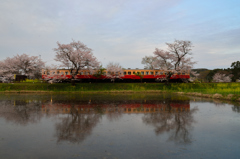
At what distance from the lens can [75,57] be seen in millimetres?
36062

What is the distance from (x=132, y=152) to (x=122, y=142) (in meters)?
0.83

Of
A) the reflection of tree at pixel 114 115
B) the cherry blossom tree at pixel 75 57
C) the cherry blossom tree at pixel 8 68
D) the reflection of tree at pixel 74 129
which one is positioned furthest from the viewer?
the cherry blossom tree at pixel 8 68

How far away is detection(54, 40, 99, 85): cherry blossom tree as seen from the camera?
36.2m

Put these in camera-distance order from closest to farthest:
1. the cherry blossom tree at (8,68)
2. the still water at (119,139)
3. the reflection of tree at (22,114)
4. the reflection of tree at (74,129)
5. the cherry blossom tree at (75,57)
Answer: the still water at (119,139) < the reflection of tree at (74,129) < the reflection of tree at (22,114) < the cherry blossom tree at (75,57) < the cherry blossom tree at (8,68)

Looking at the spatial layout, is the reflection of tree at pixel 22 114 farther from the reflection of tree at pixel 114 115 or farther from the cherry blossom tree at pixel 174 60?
the cherry blossom tree at pixel 174 60

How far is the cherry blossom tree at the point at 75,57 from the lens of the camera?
1426 inches

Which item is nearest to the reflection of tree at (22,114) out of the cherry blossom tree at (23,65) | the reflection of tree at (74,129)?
the reflection of tree at (74,129)

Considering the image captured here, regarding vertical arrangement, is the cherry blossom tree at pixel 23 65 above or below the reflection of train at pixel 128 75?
above

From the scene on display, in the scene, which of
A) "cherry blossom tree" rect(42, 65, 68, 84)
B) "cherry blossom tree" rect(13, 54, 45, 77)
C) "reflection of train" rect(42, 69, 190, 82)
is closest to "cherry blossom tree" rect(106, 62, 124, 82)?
"reflection of train" rect(42, 69, 190, 82)

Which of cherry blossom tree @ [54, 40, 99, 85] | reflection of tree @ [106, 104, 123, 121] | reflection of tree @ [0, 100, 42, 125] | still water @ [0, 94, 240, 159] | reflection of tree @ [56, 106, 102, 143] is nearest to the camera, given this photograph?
still water @ [0, 94, 240, 159]

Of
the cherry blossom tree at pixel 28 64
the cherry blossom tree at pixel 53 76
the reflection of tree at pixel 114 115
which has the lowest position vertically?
the reflection of tree at pixel 114 115

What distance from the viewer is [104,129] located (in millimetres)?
7309

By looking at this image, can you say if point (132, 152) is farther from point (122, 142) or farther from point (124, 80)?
point (124, 80)

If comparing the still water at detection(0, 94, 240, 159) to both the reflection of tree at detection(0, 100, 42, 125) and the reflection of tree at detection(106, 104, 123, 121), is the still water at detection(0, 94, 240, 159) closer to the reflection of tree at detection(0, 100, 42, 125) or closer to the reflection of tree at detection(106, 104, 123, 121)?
the reflection of tree at detection(0, 100, 42, 125)
